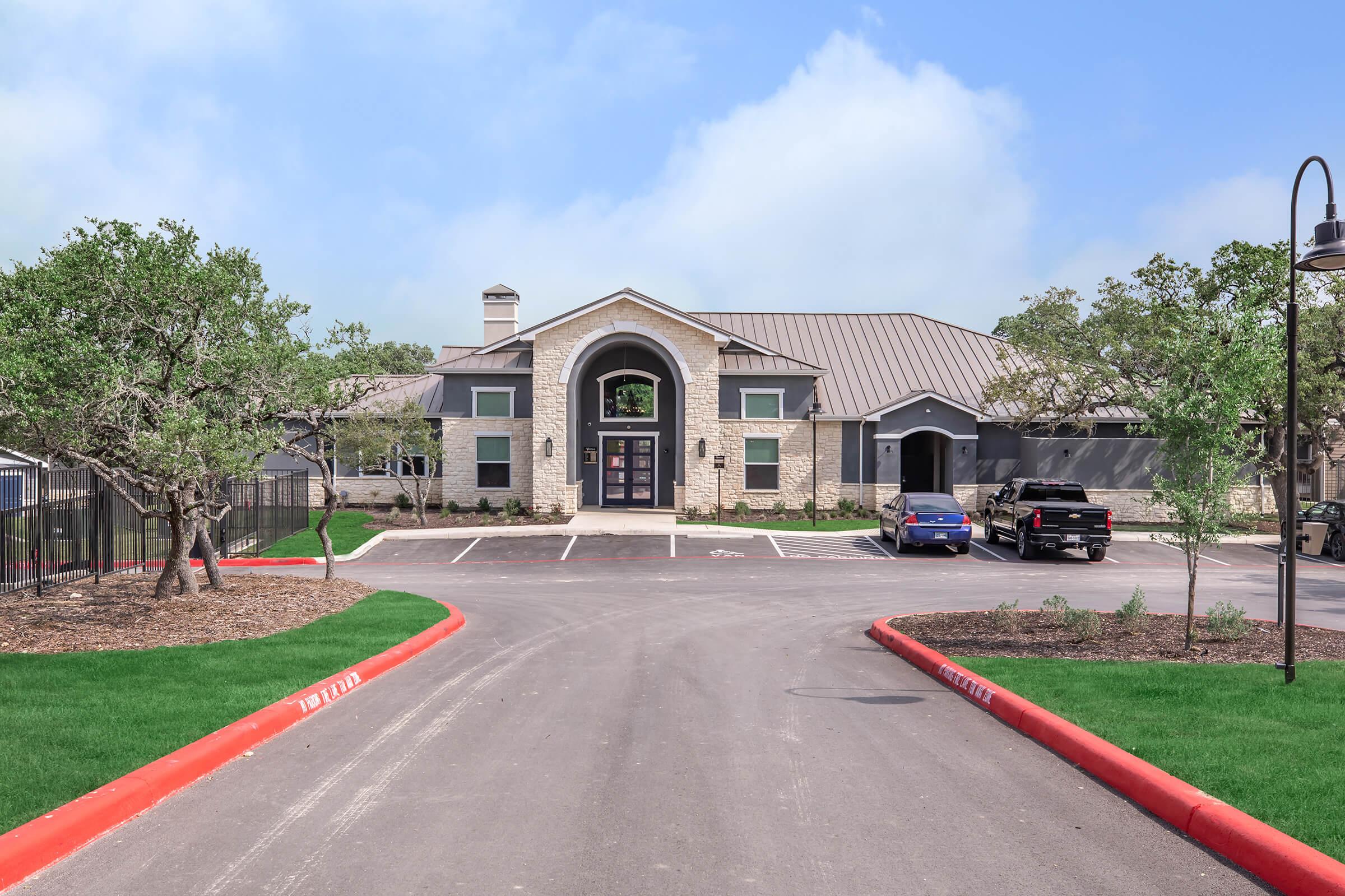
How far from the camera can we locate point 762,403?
3450 centimetres

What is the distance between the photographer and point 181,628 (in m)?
12.0

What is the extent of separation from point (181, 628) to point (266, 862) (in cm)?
823

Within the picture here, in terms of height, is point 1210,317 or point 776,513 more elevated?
point 1210,317

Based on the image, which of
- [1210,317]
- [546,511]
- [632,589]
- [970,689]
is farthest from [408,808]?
[546,511]

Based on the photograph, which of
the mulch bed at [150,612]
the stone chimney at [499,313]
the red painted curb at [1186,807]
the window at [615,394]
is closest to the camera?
the red painted curb at [1186,807]

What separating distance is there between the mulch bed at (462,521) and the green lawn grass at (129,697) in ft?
63.1

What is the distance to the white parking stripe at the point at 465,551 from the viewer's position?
25.0 meters

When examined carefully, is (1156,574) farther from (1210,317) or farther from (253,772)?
(253,772)

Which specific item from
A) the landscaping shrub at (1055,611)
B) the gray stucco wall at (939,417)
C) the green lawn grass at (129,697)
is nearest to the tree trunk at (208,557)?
the green lawn grass at (129,697)

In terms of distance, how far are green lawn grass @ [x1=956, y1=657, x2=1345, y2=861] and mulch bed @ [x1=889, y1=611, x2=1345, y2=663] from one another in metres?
0.62

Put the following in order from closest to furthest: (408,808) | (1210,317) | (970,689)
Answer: (408,808)
(970,689)
(1210,317)

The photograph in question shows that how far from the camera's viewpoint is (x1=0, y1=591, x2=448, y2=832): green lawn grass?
600cm

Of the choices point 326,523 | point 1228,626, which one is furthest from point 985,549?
point 326,523

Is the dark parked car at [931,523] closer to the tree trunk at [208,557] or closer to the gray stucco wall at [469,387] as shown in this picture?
the gray stucco wall at [469,387]
